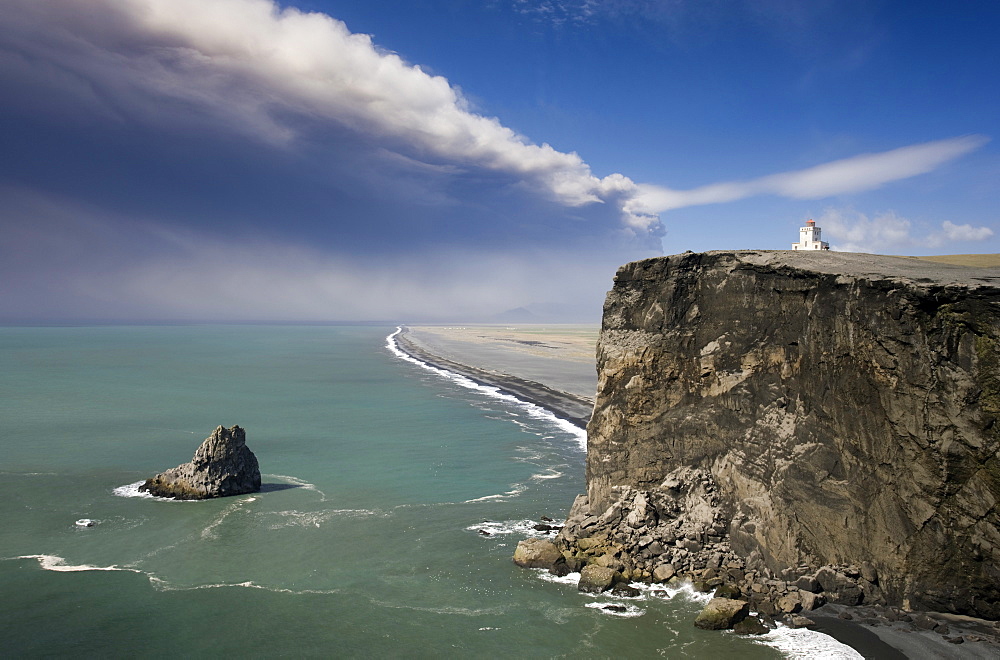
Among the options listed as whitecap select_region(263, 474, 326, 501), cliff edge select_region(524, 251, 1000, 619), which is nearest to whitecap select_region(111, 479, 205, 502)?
whitecap select_region(263, 474, 326, 501)

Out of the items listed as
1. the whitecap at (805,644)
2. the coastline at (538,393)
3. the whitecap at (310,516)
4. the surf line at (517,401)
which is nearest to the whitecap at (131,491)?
the whitecap at (310,516)

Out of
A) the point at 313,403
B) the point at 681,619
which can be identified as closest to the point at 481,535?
the point at 681,619

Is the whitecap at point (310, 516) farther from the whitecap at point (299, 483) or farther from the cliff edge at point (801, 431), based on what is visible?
the cliff edge at point (801, 431)

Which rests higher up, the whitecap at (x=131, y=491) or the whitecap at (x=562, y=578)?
the whitecap at (x=562, y=578)

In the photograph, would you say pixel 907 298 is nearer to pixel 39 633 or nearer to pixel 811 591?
pixel 811 591

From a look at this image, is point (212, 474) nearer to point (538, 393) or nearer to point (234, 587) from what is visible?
point (234, 587)

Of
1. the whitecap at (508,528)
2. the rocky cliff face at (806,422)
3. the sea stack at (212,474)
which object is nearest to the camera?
the rocky cliff face at (806,422)
